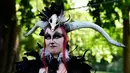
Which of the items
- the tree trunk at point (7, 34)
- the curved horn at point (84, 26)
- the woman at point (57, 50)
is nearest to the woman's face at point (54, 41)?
the woman at point (57, 50)

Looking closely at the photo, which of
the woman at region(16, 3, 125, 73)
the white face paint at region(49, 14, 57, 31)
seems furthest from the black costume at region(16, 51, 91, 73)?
the white face paint at region(49, 14, 57, 31)

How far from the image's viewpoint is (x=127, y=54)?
1357 cm

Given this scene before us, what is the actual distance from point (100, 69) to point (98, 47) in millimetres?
35449

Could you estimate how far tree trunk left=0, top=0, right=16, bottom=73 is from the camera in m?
9.38

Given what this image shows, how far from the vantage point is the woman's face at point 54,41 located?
3809 millimetres

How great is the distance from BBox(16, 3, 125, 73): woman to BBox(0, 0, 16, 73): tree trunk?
5501 mm

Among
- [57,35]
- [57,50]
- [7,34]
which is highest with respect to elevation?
[57,35]

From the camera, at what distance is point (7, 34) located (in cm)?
969

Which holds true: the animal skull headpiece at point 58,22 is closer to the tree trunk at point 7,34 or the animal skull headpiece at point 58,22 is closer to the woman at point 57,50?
the woman at point 57,50

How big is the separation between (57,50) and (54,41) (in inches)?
3.5

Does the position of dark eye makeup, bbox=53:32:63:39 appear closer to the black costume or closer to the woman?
the woman

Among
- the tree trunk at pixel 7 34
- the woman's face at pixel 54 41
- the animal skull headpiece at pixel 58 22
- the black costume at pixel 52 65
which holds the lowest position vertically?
the tree trunk at pixel 7 34

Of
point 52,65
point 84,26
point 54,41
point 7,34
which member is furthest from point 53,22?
point 7,34

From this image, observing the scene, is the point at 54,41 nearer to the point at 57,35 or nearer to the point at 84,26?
the point at 57,35
